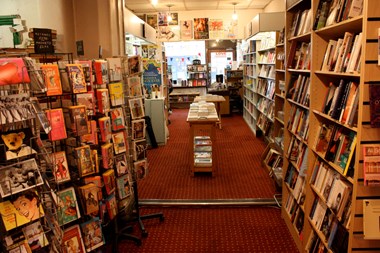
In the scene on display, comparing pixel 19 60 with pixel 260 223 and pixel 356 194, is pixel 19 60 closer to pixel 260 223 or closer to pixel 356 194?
pixel 356 194

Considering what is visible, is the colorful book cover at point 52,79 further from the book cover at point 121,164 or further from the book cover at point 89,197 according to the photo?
the book cover at point 121,164

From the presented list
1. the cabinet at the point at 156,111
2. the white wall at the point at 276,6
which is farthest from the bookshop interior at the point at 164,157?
the white wall at the point at 276,6

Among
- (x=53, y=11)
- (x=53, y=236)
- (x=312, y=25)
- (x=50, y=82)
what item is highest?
(x=53, y=11)

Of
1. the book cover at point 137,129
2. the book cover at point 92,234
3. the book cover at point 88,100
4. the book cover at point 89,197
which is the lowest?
the book cover at point 92,234

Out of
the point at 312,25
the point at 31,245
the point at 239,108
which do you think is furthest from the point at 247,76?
the point at 31,245

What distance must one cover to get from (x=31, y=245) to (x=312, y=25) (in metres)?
2.48

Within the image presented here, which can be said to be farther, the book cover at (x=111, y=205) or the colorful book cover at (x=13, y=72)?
the book cover at (x=111, y=205)

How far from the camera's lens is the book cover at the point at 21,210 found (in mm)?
1750

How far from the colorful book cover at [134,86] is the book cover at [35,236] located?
192 centimetres

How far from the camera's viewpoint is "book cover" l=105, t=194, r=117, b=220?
3.01 metres

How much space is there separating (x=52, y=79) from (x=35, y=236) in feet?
3.22

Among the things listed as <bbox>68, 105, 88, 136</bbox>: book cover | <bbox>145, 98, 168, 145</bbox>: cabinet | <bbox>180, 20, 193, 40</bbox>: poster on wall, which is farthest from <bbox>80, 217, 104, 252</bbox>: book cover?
<bbox>180, 20, 193, 40</bbox>: poster on wall

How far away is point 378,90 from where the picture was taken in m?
1.90

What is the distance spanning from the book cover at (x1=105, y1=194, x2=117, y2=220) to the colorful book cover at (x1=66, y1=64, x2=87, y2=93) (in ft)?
3.22
